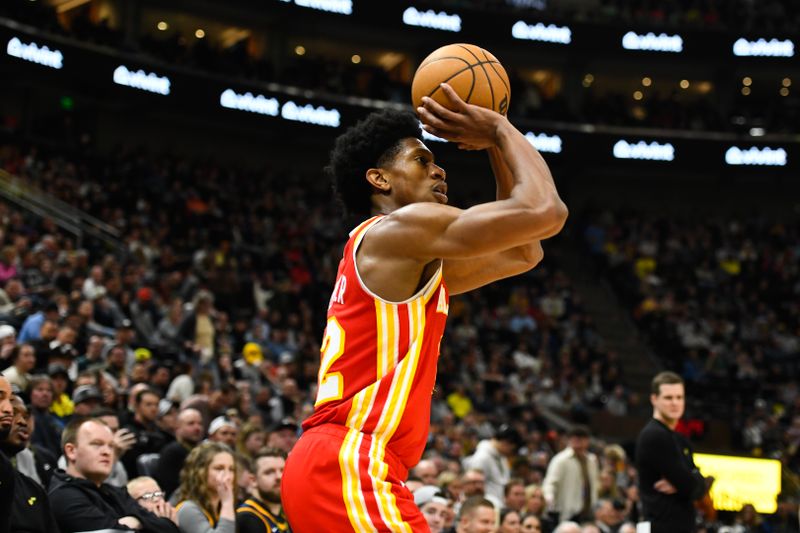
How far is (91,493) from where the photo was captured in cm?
559

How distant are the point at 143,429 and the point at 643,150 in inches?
771

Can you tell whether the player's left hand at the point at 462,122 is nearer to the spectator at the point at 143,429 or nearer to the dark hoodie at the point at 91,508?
the dark hoodie at the point at 91,508

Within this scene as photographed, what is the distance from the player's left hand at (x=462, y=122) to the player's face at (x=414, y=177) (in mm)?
148

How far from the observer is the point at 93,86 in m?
22.4

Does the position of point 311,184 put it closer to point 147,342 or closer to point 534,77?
point 534,77

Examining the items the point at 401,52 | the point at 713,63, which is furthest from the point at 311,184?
the point at 713,63

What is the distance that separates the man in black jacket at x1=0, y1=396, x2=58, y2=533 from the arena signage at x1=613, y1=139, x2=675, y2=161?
870 inches

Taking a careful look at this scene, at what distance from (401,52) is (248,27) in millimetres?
4048

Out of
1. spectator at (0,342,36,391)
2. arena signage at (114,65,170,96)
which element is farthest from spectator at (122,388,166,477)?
arena signage at (114,65,170,96)

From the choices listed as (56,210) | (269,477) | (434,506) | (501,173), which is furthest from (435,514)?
(56,210)

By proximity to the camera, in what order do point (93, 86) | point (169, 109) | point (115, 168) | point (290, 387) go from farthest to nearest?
1. point (169, 109)
2. point (93, 86)
3. point (115, 168)
4. point (290, 387)

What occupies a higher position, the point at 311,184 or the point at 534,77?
the point at 534,77

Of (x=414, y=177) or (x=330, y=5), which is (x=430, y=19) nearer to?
(x=330, y=5)

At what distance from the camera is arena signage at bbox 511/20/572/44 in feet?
83.6
